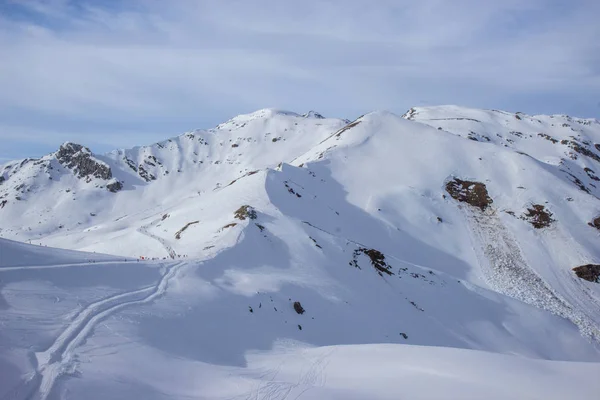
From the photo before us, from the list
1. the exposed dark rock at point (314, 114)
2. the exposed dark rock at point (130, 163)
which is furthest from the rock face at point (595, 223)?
the exposed dark rock at point (314, 114)

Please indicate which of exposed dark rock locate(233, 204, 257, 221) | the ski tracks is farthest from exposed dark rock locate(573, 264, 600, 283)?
the ski tracks

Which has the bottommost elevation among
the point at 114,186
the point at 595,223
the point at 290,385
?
the point at 114,186

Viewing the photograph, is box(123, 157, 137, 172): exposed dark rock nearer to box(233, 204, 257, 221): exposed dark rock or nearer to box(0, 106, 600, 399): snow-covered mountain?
box(0, 106, 600, 399): snow-covered mountain

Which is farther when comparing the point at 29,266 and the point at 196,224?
the point at 196,224

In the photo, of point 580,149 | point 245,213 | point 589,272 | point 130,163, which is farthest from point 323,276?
point 580,149

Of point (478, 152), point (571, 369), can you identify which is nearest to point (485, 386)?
point (571, 369)

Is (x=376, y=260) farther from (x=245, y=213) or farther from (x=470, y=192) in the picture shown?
(x=470, y=192)

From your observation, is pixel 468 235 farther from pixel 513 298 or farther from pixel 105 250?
pixel 105 250
